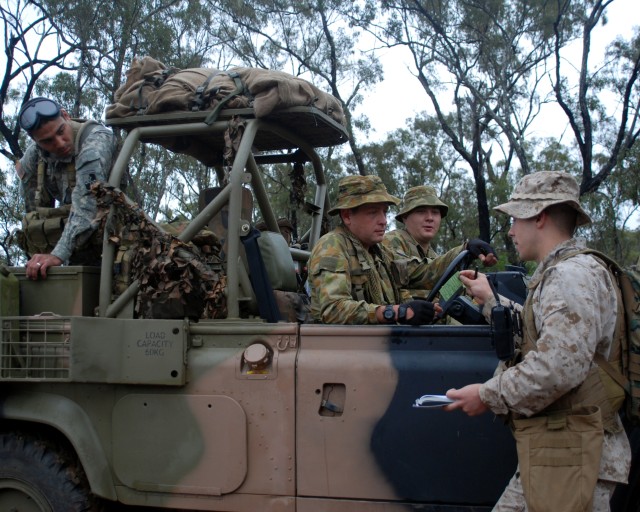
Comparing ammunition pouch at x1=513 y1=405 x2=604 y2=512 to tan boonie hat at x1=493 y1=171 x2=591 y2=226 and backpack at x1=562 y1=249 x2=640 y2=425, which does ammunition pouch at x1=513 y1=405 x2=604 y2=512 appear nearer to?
backpack at x1=562 y1=249 x2=640 y2=425

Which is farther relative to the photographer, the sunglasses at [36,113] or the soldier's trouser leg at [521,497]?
the sunglasses at [36,113]

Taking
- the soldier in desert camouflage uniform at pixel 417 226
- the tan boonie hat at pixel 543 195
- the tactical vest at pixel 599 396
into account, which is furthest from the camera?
the soldier in desert camouflage uniform at pixel 417 226

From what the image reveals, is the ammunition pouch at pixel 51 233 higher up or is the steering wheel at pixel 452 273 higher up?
the ammunition pouch at pixel 51 233

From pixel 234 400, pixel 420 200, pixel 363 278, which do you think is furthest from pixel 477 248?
pixel 420 200

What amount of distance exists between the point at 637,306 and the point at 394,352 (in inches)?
39.8

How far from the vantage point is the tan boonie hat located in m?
2.58

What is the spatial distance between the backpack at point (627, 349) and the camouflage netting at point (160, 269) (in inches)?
68.5

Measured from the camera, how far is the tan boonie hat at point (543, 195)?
2580mm

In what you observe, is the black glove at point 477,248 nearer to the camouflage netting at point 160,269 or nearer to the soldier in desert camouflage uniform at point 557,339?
the soldier in desert camouflage uniform at point 557,339

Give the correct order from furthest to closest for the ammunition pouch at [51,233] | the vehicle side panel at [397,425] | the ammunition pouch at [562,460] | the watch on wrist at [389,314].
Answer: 1. the ammunition pouch at [51,233]
2. the watch on wrist at [389,314]
3. the vehicle side panel at [397,425]
4. the ammunition pouch at [562,460]

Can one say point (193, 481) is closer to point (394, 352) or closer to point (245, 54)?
point (394, 352)

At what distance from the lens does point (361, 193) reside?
3.84m

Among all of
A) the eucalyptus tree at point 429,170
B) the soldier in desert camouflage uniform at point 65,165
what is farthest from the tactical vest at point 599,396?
the eucalyptus tree at point 429,170

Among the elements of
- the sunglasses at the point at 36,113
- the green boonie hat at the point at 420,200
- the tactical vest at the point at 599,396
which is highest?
the sunglasses at the point at 36,113
